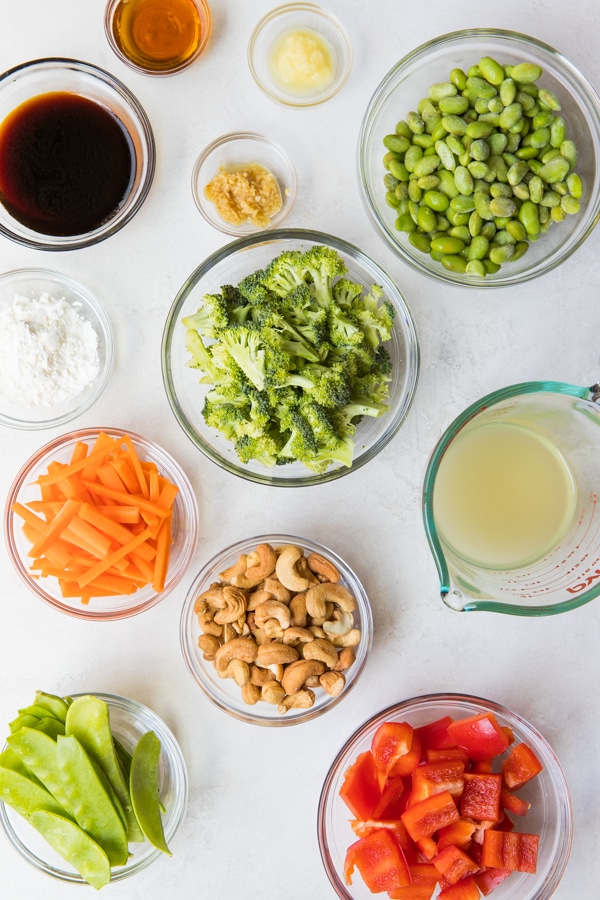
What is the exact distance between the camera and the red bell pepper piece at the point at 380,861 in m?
1.87

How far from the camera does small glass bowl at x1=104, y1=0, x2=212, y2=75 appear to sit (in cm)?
209

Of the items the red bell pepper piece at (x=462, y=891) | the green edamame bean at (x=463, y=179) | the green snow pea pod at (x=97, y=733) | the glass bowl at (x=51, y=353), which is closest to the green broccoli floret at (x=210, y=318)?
the glass bowl at (x=51, y=353)

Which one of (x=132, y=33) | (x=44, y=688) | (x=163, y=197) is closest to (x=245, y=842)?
(x=44, y=688)

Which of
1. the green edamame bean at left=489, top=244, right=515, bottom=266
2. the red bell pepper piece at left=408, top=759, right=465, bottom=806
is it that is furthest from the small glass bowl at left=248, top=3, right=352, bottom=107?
the red bell pepper piece at left=408, top=759, right=465, bottom=806

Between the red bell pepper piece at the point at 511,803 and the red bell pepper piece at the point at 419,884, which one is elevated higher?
the red bell pepper piece at the point at 511,803

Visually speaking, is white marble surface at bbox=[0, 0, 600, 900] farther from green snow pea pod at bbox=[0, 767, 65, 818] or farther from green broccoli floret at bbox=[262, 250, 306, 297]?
green broccoli floret at bbox=[262, 250, 306, 297]

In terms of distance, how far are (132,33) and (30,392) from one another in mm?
1152

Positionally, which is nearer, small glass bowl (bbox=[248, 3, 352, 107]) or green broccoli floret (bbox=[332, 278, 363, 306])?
green broccoli floret (bbox=[332, 278, 363, 306])

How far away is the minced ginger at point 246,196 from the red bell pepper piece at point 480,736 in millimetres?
1593

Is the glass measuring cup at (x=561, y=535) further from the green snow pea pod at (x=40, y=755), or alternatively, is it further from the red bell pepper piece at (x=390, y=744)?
the green snow pea pod at (x=40, y=755)

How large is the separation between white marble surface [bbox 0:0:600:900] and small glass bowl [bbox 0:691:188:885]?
0.19 ft

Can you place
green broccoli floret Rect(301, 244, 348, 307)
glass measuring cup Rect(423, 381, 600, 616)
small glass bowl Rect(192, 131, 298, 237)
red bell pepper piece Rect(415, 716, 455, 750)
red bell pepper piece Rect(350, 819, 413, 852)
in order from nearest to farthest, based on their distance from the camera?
glass measuring cup Rect(423, 381, 600, 616) → green broccoli floret Rect(301, 244, 348, 307) → red bell pepper piece Rect(350, 819, 413, 852) → red bell pepper piece Rect(415, 716, 455, 750) → small glass bowl Rect(192, 131, 298, 237)

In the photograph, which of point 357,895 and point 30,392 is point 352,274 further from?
point 357,895

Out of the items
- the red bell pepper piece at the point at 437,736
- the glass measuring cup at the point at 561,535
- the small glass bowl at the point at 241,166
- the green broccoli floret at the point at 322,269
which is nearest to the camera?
the glass measuring cup at the point at 561,535
